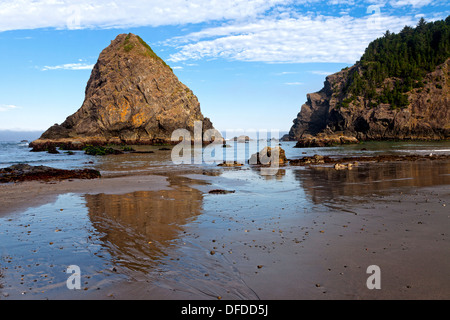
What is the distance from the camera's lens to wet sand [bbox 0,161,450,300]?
5133 mm

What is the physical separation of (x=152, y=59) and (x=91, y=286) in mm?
117996

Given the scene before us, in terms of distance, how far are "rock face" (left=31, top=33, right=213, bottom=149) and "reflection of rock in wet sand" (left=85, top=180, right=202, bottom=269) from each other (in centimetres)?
8348

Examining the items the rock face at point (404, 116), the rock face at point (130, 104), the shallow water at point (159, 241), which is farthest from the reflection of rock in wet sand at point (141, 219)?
the rock face at point (404, 116)

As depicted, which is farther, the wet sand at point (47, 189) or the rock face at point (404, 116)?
the rock face at point (404, 116)

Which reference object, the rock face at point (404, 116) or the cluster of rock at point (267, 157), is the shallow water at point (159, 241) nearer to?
the cluster of rock at point (267, 157)

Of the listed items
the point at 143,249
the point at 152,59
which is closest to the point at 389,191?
the point at 143,249

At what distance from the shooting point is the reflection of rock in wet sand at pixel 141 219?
23.0 feet

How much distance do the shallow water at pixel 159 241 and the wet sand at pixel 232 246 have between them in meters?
0.03

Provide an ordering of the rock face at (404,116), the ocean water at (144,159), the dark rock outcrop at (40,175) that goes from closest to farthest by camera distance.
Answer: the dark rock outcrop at (40,175) → the ocean water at (144,159) → the rock face at (404,116)

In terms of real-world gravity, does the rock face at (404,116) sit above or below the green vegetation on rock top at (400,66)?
below

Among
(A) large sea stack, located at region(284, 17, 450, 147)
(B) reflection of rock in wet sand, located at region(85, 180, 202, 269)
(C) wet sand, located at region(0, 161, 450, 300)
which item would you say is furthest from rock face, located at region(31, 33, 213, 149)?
(C) wet sand, located at region(0, 161, 450, 300)

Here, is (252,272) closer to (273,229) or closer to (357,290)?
(357,290)

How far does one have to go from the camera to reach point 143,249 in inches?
281

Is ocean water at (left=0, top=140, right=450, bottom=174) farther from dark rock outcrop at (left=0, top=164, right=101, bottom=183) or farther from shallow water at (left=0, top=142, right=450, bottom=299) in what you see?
shallow water at (left=0, top=142, right=450, bottom=299)
